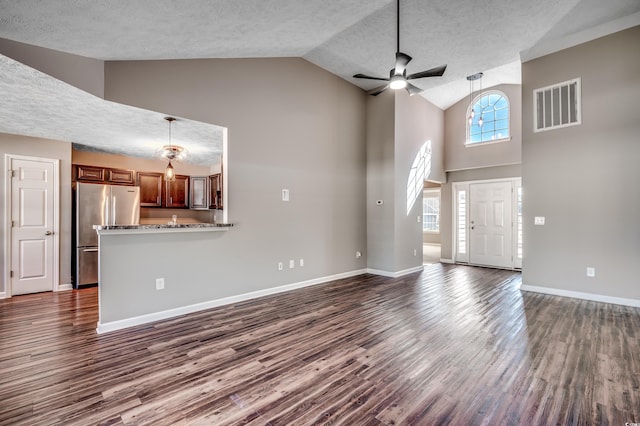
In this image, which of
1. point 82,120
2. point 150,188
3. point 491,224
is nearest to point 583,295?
point 491,224

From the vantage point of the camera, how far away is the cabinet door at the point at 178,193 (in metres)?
6.39

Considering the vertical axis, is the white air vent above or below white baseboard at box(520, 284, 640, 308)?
A: above

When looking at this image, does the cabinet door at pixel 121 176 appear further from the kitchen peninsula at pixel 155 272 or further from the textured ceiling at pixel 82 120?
the kitchen peninsula at pixel 155 272

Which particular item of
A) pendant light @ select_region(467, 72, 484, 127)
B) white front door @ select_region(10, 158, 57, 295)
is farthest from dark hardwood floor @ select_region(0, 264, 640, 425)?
pendant light @ select_region(467, 72, 484, 127)

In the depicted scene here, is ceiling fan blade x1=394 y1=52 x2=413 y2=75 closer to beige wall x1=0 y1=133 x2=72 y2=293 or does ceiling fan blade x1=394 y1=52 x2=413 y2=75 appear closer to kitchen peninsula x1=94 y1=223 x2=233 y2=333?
kitchen peninsula x1=94 y1=223 x2=233 y2=333

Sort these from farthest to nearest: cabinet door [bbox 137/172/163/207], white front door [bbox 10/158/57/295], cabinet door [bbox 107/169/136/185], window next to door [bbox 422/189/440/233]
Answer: window next to door [bbox 422/189/440/233]
cabinet door [bbox 137/172/163/207]
cabinet door [bbox 107/169/136/185]
white front door [bbox 10/158/57/295]

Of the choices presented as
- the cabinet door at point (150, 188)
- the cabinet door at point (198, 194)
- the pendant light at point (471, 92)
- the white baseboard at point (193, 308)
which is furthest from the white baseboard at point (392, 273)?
the cabinet door at point (150, 188)

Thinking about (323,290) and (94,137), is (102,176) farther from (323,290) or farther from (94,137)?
(323,290)

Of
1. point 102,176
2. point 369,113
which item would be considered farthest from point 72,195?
point 369,113

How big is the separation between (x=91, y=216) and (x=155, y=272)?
2774mm

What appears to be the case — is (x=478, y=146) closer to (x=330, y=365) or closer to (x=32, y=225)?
(x=330, y=365)

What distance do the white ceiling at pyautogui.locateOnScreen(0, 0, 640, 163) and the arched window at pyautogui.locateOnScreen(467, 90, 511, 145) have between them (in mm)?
2199

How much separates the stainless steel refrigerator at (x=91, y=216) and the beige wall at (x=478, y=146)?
762cm

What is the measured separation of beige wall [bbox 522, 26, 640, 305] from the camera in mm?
3982
